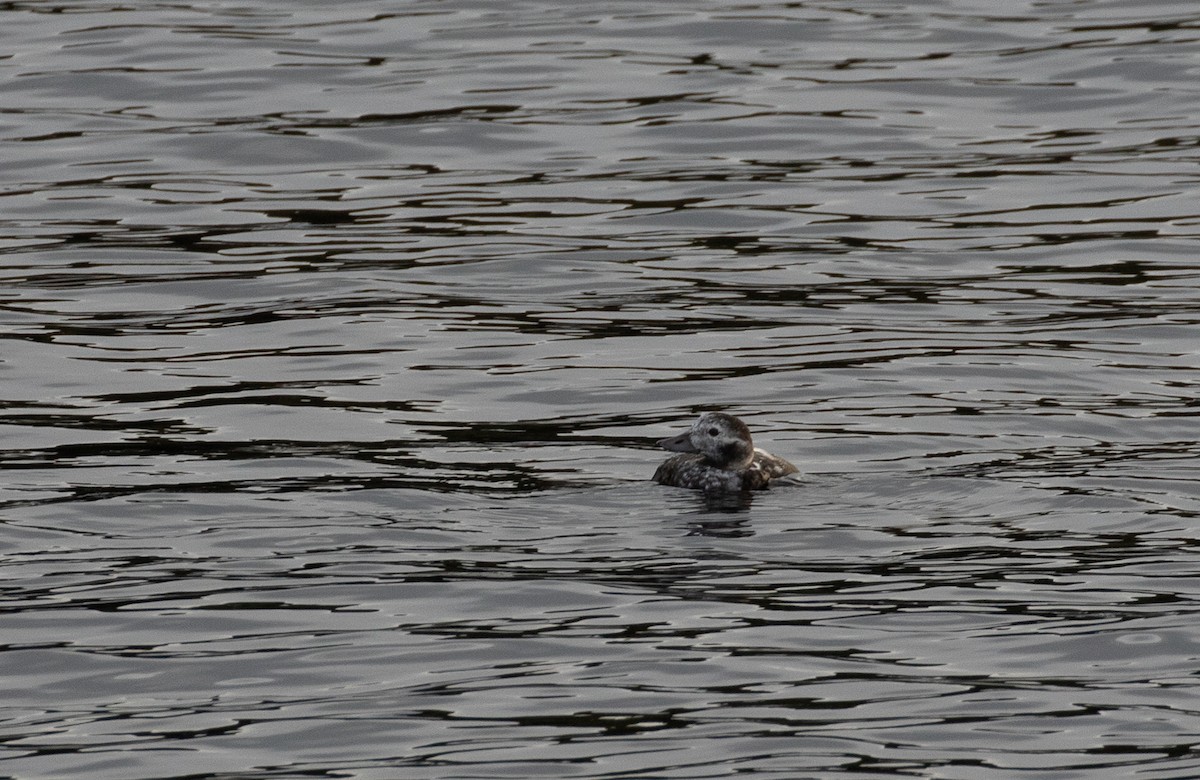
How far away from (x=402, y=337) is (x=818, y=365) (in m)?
2.86

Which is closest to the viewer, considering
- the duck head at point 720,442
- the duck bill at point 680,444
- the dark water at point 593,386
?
the dark water at point 593,386

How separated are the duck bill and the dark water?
0.27 m

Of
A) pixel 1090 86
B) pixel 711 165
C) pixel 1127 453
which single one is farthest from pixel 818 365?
pixel 1090 86

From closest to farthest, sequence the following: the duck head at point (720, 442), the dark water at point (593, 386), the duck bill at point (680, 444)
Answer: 1. the dark water at point (593, 386)
2. the duck head at point (720, 442)
3. the duck bill at point (680, 444)

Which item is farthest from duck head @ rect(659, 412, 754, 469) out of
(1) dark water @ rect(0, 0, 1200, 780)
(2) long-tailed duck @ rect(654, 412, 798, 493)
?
(1) dark water @ rect(0, 0, 1200, 780)

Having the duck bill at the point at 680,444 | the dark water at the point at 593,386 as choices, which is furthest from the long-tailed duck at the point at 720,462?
the dark water at the point at 593,386

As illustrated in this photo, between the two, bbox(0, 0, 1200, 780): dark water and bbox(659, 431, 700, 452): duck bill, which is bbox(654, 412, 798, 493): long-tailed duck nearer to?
bbox(659, 431, 700, 452): duck bill

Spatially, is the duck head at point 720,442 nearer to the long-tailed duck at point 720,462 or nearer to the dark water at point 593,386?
the long-tailed duck at point 720,462

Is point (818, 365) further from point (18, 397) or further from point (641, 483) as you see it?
point (18, 397)

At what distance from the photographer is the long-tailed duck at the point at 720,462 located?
11.9m

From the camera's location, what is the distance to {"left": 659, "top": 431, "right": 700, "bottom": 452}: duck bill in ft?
39.3

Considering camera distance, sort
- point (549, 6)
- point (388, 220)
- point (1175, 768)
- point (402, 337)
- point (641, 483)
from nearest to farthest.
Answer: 1. point (1175, 768)
2. point (641, 483)
3. point (402, 337)
4. point (388, 220)
5. point (549, 6)

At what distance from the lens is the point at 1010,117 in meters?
22.0

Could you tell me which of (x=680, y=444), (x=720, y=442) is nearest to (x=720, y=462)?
(x=720, y=442)
